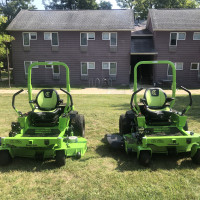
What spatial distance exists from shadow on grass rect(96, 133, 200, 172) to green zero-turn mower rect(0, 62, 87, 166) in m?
0.74

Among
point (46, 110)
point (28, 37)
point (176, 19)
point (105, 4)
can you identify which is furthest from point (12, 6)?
point (46, 110)

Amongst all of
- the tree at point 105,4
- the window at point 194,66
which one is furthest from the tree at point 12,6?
the window at point 194,66

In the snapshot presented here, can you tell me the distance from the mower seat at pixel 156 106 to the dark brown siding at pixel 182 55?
16780 millimetres

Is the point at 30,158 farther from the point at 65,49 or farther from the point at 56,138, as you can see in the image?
the point at 65,49

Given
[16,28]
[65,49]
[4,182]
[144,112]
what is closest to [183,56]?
[65,49]

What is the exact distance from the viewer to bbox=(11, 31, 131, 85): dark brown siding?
21.8 m

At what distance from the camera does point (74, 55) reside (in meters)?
22.2

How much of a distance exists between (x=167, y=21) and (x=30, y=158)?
21.1 metres

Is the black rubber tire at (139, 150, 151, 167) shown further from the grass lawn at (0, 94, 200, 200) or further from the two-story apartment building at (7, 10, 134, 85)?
the two-story apartment building at (7, 10, 134, 85)

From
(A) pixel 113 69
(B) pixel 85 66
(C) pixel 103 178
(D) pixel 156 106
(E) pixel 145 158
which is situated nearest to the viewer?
(C) pixel 103 178

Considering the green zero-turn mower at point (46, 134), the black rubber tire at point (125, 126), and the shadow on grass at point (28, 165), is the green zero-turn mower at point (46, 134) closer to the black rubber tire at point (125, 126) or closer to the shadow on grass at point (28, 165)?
the shadow on grass at point (28, 165)

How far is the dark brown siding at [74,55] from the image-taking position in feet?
71.6

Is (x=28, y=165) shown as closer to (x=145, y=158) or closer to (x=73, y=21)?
(x=145, y=158)

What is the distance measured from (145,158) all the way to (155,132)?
88cm
